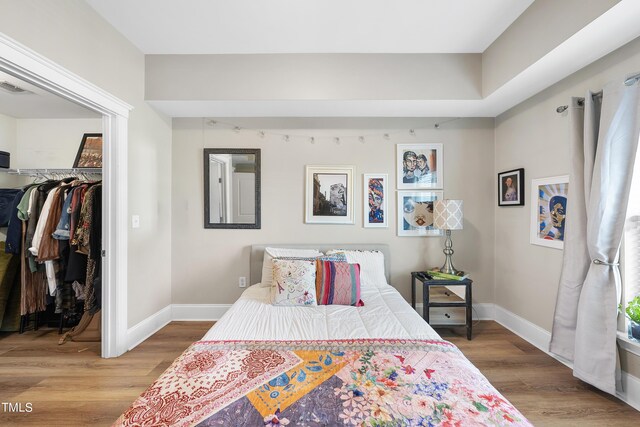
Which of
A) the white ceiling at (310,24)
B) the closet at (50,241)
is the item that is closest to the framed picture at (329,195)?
the white ceiling at (310,24)

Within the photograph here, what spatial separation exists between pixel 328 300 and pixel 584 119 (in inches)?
90.4

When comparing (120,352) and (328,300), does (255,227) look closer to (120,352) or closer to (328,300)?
(328,300)

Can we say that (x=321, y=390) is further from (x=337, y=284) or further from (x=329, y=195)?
(x=329, y=195)

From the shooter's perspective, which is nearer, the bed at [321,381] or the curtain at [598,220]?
the bed at [321,381]

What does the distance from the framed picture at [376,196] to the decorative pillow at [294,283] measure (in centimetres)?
109

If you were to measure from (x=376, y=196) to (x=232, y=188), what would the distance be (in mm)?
1643

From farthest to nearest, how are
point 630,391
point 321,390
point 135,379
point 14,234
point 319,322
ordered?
1. point 14,234
2. point 135,379
3. point 319,322
4. point 630,391
5. point 321,390

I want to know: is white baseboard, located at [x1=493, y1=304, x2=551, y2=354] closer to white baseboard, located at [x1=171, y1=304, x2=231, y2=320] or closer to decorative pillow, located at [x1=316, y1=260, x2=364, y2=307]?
decorative pillow, located at [x1=316, y1=260, x2=364, y2=307]

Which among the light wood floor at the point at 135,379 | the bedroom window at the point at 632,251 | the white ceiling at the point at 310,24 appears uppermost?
A: the white ceiling at the point at 310,24

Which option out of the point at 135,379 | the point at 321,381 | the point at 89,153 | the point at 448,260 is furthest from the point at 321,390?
the point at 89,153

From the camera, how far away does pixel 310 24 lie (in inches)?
85.7

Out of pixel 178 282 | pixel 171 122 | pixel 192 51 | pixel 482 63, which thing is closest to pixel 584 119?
pixel 482 63

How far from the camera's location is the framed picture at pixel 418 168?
3092 millimetres

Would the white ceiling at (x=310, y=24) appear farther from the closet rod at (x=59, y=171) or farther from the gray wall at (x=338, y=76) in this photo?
the closet rod at (x=59, y=171)
